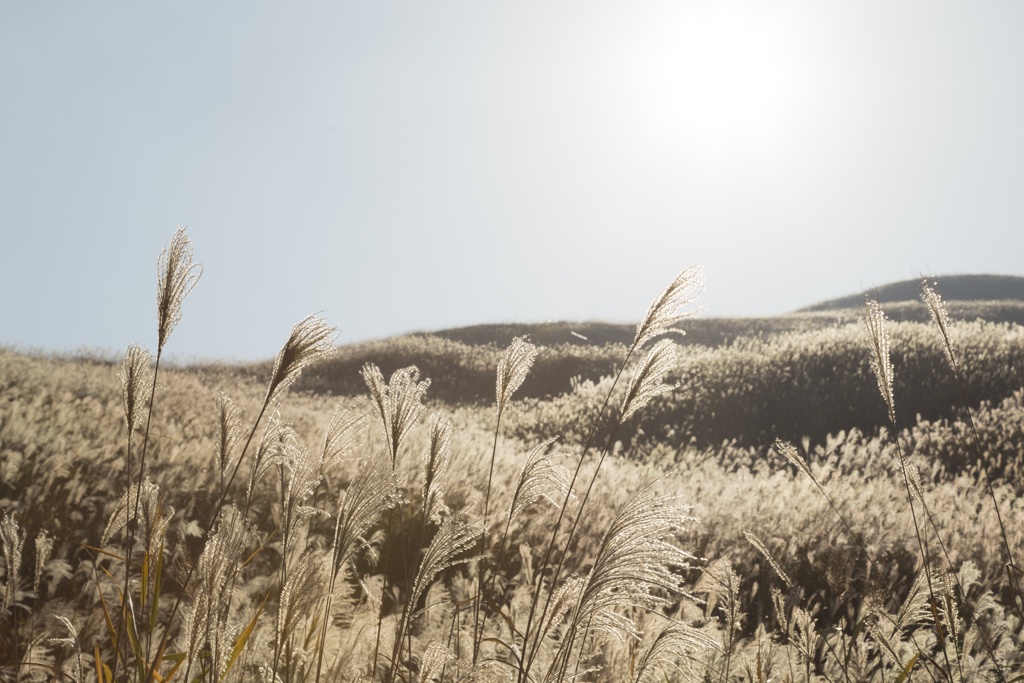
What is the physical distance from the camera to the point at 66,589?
406 centimetres

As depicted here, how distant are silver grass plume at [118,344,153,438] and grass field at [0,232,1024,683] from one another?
1 cm

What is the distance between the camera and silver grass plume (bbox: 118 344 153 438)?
220 centimetres

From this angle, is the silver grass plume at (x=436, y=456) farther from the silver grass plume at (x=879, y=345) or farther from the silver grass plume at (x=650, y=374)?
the silver grass plume at (x=879, y=345)

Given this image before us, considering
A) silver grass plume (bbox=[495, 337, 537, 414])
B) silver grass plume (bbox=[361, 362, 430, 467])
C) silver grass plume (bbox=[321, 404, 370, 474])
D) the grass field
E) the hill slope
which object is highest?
the hill slope

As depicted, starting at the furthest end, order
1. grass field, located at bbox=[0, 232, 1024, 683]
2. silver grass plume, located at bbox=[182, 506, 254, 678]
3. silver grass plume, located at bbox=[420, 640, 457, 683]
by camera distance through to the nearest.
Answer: grass field, located at bbox=[0, 232, 1024, 683] → silver grass plume, located at bbox=[420, 640, 457, 683] → silver grass plume, located at bbox=[182, 506, 254, 678]

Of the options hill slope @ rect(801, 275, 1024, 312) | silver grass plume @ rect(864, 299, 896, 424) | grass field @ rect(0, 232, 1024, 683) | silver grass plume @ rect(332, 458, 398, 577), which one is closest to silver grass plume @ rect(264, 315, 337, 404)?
grass field @ rect(0, 232, 1024, 683)

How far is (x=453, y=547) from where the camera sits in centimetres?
210

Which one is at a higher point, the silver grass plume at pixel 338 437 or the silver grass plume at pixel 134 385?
the silver grass plume at pixel 134 385

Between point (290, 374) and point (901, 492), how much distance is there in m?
9.59

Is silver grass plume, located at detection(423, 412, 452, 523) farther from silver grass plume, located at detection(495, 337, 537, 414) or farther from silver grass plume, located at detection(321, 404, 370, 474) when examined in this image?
silver grass plume, located at detection(321, 404, 370, 474)

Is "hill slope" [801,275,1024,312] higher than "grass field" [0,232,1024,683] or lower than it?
higher

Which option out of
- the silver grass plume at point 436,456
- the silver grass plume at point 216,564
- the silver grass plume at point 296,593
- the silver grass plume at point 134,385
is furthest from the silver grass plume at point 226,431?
the silver grass plume at point 436,456

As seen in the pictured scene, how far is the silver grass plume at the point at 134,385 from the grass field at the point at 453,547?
0.03ft

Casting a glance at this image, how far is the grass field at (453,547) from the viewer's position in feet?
6.84
